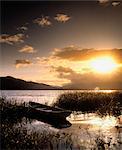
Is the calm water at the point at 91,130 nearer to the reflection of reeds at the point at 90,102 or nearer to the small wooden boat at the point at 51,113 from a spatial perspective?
the small wooden boat at the point at 51,113

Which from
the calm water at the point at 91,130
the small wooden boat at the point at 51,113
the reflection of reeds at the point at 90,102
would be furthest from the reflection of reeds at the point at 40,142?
the reflection of reeds at the point at 90,102

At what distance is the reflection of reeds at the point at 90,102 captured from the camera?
36.7m

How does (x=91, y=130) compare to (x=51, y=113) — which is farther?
(x=51, y=113)

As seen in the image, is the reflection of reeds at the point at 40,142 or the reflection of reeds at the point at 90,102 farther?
the reflection of reeds at the point at 90,102

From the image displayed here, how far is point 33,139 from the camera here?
57.9ft

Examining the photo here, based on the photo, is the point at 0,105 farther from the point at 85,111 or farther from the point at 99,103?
the point at 99,103

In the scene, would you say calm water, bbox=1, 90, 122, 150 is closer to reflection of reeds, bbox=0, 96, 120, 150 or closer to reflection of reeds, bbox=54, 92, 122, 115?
reflection of reeds, bbox=0, 96, 120, 150

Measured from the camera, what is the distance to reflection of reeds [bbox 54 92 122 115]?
36.7 m

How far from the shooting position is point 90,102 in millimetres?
39656

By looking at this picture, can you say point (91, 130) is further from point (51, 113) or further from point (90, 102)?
point (90, 102)

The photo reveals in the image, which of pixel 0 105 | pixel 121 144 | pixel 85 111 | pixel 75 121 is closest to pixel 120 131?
pixel 121 144

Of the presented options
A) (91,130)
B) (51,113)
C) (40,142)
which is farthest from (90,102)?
(40,142)

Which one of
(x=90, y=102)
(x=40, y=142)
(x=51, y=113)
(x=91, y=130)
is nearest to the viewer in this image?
(x=40, y=142)

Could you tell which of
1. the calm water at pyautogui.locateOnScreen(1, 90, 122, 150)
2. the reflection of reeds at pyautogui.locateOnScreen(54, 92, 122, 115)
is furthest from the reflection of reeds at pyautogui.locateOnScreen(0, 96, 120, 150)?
the reflection of reeds at pyautogui.locateOnScreen(54, 92, 122, 115)
